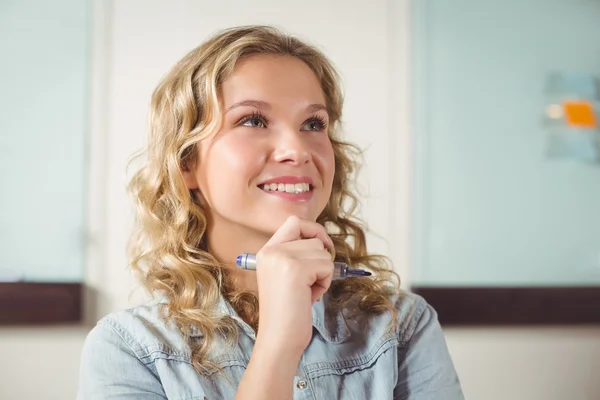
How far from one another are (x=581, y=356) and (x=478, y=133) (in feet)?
2.48

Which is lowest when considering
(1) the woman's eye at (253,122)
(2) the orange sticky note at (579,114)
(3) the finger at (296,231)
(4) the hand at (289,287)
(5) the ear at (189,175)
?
(4) the hand at (289,287)

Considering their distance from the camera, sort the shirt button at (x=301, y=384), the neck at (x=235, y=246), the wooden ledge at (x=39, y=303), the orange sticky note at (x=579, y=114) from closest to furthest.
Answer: the shirt button at (x=301, y=384)
the neck at (x=235, y=246)
the wooden ledge at (x=39, y=303)
the orange sticky note at (x=579, y=114)

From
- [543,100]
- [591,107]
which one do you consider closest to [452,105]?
[543,100]

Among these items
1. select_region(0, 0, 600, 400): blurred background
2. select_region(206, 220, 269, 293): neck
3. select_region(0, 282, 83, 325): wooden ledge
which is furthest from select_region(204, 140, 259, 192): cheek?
select_region(0, 282, 83, 325): wooden ledge

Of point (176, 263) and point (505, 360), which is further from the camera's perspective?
point (505, 360)

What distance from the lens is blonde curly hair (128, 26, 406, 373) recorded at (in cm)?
101

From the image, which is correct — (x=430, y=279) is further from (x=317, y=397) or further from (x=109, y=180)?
(x=109, y=180)

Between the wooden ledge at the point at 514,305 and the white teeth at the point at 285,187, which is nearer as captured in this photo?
the white teeth at the point at 285,187

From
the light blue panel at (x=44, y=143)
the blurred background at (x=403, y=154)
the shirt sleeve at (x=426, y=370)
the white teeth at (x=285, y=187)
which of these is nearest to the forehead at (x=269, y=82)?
the white teeth at (x=285, y=187)

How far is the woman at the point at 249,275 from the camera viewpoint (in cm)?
87

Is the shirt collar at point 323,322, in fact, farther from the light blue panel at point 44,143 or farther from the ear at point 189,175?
the light blue panel at point 44,143

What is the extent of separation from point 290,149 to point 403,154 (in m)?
0.80

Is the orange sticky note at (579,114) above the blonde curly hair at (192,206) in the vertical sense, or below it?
above

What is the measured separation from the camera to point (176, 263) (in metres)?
1.05
